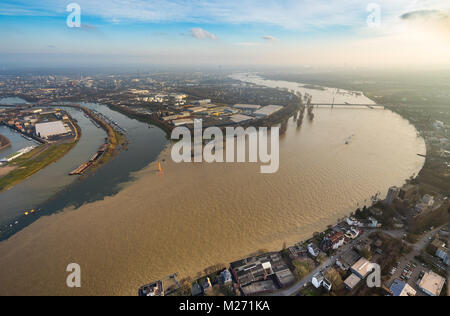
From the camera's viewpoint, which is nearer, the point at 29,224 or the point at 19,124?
the point at 29,224

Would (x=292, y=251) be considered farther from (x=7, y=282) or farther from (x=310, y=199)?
(x=7, y=282)

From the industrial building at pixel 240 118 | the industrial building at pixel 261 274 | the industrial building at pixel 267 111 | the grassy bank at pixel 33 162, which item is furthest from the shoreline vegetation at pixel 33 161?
the industrial building at pixel 267 111

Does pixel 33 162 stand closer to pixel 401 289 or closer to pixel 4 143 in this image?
pixel 4 143

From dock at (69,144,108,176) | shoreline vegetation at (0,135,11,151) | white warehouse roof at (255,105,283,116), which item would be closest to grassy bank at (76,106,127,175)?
dock at (69,144,108,176)

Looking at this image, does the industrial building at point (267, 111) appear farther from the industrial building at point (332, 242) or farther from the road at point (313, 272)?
the industrial building at point (332, 242)
